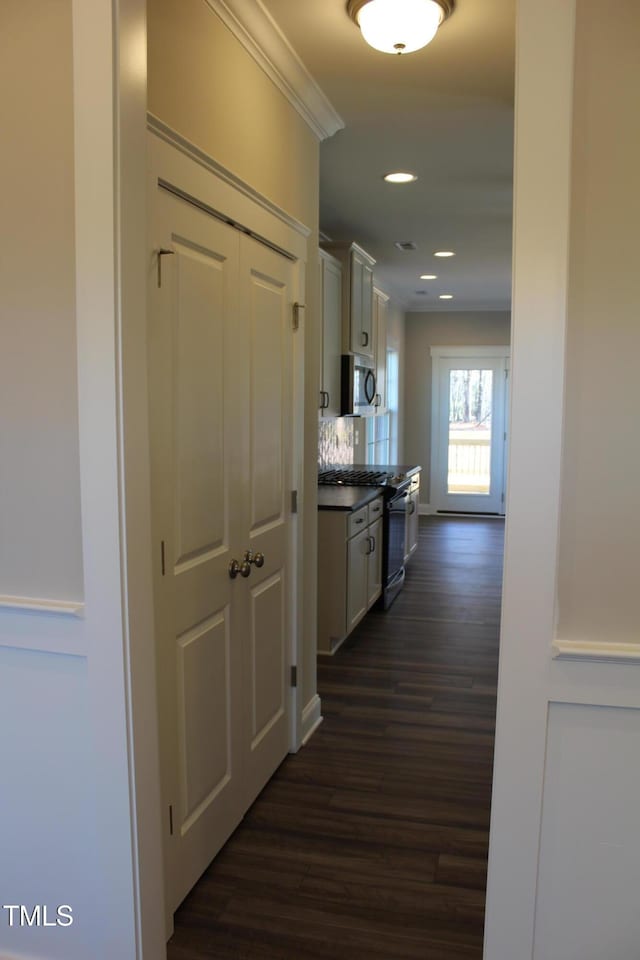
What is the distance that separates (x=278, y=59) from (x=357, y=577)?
2895 millimetres

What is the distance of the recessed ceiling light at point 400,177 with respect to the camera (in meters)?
3.85

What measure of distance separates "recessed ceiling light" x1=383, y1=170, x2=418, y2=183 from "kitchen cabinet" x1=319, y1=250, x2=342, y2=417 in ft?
2.30

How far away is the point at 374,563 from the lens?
507 cm

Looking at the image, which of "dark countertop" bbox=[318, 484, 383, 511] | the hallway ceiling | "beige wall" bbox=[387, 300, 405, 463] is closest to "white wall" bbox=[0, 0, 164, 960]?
the hallway ceiling

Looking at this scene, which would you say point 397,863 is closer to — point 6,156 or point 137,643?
point 137,643

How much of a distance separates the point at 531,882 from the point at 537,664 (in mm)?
472

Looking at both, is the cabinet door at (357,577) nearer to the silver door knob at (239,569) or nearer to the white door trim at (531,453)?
the silver door knob at (239,569)

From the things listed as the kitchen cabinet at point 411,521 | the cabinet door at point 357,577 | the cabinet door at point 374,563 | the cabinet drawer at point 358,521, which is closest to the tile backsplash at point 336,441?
the kitchen cabinet at point 411,521

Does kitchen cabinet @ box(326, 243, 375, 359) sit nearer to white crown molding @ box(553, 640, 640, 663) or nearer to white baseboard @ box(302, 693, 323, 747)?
white baseboard @ box(302, 693, 323, 747)

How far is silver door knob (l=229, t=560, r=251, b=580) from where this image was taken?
7.90 feet

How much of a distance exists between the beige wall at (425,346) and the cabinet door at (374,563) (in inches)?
174

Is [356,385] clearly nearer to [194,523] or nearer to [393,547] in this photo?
[393,547]

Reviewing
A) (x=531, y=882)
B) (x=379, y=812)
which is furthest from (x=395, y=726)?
(x=531, y=882)

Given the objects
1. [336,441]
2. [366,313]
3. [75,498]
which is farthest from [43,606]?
[336,441]
